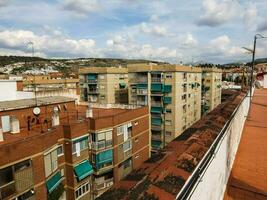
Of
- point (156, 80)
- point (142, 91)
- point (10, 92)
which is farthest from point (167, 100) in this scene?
point (10, 92)

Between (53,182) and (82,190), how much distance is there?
13.6ft

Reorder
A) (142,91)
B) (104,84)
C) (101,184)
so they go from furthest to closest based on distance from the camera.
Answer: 1. (104,84)
2. (142,91)
3. (101,184)

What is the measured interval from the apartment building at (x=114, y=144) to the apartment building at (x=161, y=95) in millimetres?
11739

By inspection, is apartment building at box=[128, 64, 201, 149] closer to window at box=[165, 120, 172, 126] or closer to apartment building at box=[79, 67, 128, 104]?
window at box=[165, 120, 172, 126]

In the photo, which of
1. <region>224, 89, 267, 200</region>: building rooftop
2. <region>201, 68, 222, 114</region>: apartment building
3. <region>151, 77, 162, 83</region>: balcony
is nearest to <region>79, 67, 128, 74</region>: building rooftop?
<region>151, 77, 162, 83</region>: balcony

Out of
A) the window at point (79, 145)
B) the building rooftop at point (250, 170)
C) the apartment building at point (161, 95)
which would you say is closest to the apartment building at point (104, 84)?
the apartment building at point (161, 95)

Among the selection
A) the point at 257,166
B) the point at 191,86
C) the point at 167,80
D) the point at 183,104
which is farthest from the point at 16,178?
the point at 191,86

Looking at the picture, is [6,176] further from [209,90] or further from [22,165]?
[209,90]

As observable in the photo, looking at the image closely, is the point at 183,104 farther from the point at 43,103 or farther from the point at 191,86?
the point at 43,103

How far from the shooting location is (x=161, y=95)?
38.4 metres

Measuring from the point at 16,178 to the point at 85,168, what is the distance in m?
6.82

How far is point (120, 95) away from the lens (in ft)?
165

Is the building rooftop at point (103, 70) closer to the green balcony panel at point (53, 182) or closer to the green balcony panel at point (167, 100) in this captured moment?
the green balcony panel at point (167, 100)

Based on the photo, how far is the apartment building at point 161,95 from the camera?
3803cm
